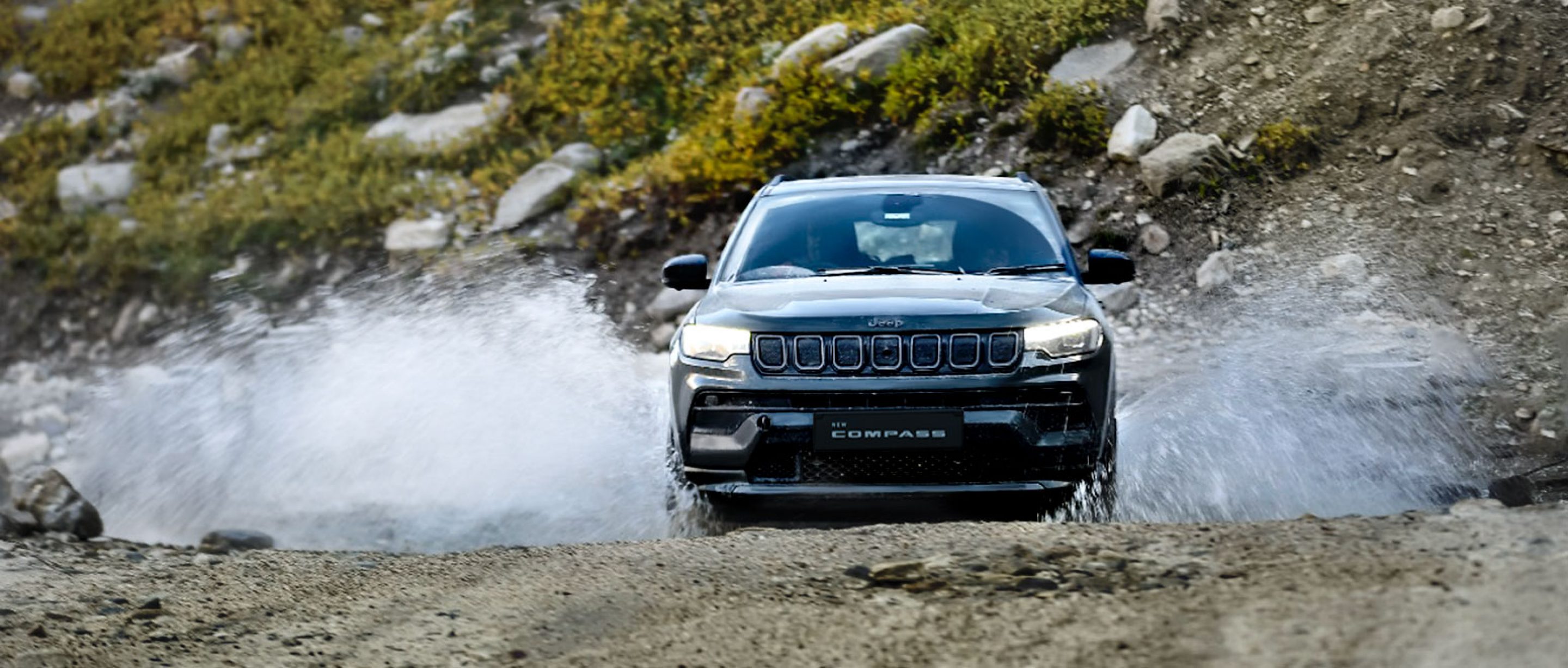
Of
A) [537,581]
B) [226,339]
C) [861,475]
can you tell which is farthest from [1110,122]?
[537,581]

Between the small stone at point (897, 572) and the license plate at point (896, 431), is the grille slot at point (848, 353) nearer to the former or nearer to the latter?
the license plate at point (896, 431)

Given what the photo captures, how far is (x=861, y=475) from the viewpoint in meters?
6.52

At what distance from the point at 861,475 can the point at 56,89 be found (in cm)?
1606

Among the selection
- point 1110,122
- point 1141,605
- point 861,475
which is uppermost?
point 1141,605

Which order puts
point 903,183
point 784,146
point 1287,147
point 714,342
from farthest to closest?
point 784,146, point 1287,147, point 903,183, point 714,342

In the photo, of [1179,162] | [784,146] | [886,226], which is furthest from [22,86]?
[886,226]

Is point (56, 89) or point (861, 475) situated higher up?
point (861, 475)

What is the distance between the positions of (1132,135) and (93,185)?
1060cm

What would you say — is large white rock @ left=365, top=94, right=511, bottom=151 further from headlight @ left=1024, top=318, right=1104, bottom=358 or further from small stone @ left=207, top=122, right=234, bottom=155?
headlight @ left=1024, top=318, right=1104, bottom=358

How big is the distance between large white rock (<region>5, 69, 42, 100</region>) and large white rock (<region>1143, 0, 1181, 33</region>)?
12410 mm

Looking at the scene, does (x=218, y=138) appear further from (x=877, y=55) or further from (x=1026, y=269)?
(x=1026, y=269)

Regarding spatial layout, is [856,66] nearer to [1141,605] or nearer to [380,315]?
[380,315]

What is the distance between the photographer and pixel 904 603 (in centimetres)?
508

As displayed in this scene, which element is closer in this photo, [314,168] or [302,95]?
[314,168]
